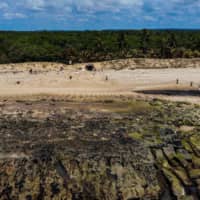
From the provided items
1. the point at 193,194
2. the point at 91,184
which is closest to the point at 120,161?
the point at 91,184

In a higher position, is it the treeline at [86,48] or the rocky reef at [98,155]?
the rocky reef at [98,155]

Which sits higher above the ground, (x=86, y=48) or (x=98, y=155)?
(x=98, y=155)

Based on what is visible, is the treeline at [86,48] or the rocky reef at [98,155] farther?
the treeline at [86,48]

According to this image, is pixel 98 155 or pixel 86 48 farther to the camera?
pixel 86 48

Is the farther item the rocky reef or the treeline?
Result: the treeline
